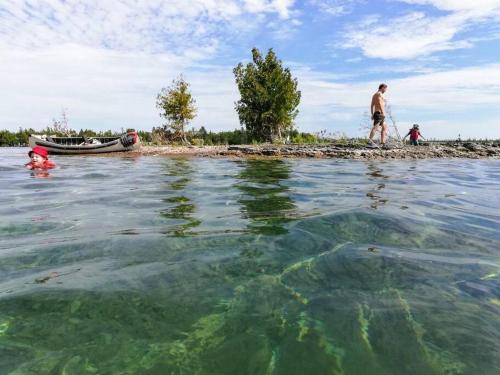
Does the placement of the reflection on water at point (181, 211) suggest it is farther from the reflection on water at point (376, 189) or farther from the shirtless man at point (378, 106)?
the shirtless man at point (378, 106)

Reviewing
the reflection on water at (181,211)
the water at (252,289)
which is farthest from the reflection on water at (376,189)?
the reflection on water at (181,211)

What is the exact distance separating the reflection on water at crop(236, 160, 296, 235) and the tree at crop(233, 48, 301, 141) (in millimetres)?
21260

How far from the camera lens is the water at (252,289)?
1.82m

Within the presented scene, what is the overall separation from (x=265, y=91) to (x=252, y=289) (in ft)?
90.2

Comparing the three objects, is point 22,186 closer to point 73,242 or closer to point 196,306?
point 73,242

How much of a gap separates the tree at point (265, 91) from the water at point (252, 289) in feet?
82.0

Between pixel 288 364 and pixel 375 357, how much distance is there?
1.41ft

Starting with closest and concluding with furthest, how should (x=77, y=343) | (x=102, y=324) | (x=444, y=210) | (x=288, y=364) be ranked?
(x=288, y=364) < (x=77, y=343) < (x=102, y=324) < (x=444, y=210)

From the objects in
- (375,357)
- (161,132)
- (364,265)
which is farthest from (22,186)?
(161,132)

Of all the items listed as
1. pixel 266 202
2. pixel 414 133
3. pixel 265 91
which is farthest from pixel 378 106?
pixel 265 91

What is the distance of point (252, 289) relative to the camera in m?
2.55

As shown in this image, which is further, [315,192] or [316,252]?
[315,192]

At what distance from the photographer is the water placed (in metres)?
1.82

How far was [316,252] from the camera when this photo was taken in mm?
3277
